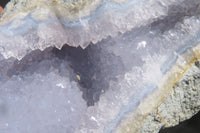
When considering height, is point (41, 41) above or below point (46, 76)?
above

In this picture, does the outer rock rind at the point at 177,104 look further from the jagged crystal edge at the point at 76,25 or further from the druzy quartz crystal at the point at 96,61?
the jagged crystal edge at the point at 76,25

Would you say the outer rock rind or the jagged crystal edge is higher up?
the jagged crystal edge

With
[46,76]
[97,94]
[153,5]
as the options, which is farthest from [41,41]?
[153,5]

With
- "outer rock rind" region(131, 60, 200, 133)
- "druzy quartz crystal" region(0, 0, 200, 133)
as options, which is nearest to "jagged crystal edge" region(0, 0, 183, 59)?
"druzy quartz crystal" region(0, 0, 200, 133)

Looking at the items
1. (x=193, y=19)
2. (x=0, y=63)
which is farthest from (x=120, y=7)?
(x=0, y=63)

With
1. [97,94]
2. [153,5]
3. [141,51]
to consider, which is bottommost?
[97,94]

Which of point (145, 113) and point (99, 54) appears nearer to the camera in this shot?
point (145, 113)

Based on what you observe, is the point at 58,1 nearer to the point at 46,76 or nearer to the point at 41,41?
the point at 41,41

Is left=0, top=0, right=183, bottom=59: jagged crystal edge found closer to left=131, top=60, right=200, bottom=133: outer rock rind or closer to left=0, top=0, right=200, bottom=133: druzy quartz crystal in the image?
left=0, top=0, right=200, bottom=133: druzy quartz crystal
